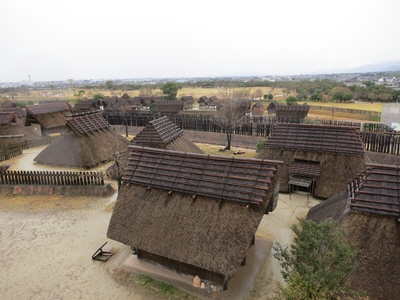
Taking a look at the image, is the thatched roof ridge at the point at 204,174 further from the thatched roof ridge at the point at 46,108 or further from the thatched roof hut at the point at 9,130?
the thatched roof ridge at the point at 46,108

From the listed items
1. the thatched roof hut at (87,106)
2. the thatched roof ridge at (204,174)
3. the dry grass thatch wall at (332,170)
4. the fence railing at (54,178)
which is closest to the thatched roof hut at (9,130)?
the fence railing at (54,178)

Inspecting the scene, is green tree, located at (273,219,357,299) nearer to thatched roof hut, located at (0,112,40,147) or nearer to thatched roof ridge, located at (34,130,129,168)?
thatched roof ridge, located at (34,130,129,168)

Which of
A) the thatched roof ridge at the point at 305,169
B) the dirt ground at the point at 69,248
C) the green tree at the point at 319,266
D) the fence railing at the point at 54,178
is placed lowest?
the dirt ground at the point at 69,248

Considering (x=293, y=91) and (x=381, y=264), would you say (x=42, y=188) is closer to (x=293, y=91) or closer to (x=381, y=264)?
(x=381, y=264)

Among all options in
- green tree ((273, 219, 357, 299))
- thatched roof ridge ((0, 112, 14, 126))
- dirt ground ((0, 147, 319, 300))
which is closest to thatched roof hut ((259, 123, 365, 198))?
dirt ground ((0, 147, 319, 300))

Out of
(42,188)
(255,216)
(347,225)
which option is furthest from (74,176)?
(347,225)

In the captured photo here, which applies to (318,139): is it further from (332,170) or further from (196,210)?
(196,210)

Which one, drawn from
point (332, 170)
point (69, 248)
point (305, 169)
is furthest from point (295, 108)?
point (69, 248)
